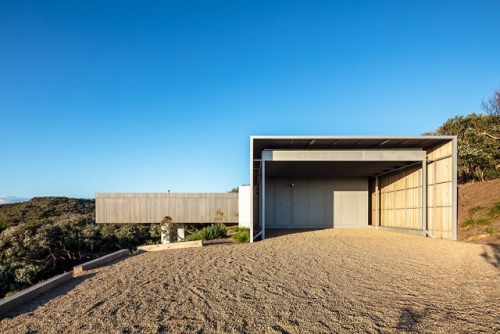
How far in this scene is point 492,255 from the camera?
734 centimetres

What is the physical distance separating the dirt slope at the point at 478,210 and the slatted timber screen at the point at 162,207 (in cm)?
1217

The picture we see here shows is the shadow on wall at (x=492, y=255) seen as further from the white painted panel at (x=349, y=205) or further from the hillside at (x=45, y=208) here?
the hillside at (x=45, y=208)

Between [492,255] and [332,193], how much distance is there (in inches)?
350

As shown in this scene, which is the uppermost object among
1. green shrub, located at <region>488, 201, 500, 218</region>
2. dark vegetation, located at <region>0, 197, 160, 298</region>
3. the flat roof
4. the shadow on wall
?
the flat roof

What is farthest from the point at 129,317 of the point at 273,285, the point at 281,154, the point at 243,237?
the point at 281,154

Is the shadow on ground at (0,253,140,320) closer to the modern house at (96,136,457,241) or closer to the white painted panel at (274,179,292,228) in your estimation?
the modern house at (96,136,457,241)

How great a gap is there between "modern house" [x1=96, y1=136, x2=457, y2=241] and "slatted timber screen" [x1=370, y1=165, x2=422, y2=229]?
40 millimetres

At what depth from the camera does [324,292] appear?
14.8 ft

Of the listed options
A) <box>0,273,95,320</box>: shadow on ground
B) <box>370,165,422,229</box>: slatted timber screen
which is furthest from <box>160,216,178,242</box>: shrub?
<box>370,165,422,229</box>: slatted timber screen

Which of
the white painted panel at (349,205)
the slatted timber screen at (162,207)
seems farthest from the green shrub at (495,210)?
the slatted timber screen at (162,207)

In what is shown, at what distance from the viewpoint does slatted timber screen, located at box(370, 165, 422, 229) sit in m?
11.9

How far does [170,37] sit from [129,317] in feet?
34.4

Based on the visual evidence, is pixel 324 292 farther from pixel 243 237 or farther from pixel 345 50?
pixel 345 50

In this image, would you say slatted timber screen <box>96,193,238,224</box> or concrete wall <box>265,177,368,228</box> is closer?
concrete wall <box>265,177,368,228</box>
